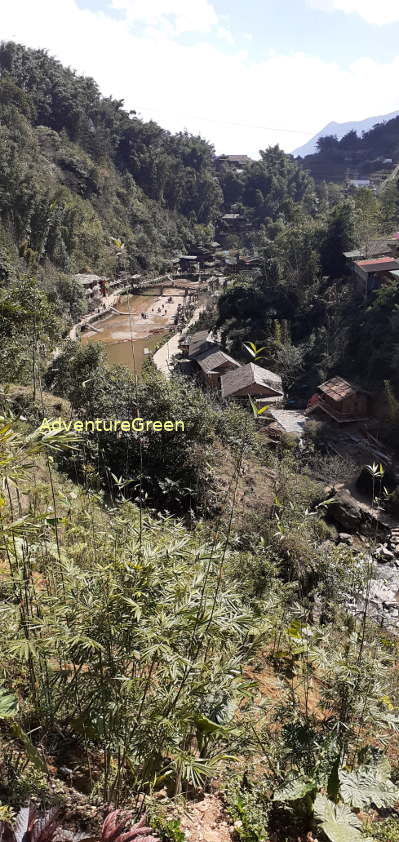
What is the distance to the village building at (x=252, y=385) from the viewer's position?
51.4 feet

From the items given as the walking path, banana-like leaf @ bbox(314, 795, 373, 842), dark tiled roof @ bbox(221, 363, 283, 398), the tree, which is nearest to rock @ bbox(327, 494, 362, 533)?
dark tiled roof @ bbox(221, 363, 283, 398)

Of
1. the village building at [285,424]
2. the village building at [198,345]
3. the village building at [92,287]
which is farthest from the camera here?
the village building at [92,287]

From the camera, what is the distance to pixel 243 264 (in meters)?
37.5

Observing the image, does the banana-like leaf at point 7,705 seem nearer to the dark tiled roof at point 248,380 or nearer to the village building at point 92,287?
the dark tiled roof at point 248,380

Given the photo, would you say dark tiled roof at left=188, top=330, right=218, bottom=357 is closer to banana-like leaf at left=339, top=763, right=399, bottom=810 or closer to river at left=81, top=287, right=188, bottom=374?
river at left=81, top=287, right=188, bottom=374

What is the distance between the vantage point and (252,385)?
51.8ft

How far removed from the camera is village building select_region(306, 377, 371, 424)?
15547 mm

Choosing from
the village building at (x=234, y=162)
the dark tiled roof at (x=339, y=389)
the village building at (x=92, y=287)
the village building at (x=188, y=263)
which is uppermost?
the village building at (x=234, y=162)

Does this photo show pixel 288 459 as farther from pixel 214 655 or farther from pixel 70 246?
pixel 70 246

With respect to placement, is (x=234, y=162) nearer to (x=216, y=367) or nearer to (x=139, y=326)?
(x=139, y=326)

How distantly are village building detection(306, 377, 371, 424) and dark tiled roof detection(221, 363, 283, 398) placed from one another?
1.42 metres

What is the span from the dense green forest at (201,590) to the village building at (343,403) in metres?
0.73

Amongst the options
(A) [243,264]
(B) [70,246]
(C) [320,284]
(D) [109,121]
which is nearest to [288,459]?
(C) [320,284]

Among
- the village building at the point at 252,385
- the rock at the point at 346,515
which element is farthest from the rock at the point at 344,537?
the village building at the point at 252,385
